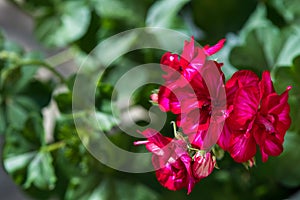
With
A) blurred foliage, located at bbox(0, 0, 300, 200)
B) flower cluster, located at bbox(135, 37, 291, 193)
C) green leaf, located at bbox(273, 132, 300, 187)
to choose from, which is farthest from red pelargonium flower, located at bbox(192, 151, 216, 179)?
green leaf, located at bbox(273, 132, 300, 187)

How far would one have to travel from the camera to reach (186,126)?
44cm

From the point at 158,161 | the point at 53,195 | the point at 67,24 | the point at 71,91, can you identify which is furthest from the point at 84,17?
the point at 158,161

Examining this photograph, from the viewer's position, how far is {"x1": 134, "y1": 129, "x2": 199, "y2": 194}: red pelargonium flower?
1.46ft

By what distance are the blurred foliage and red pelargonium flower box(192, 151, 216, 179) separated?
221mm

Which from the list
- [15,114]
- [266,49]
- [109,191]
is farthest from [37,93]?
[266,49]

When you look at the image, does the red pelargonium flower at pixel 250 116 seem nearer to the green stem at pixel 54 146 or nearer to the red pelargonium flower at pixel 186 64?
the red pelargonium flower at pixel 186 64

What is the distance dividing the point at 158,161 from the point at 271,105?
11cm

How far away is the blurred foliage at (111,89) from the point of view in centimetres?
69

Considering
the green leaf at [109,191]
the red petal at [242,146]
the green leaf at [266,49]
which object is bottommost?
the green leaf at [109,191]

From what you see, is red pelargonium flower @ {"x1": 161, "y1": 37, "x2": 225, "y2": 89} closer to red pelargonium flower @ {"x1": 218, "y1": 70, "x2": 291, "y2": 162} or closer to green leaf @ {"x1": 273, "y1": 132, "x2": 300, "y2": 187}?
red pelargonium flower @ {"x1": 218, "y1": 70, "x2": 291, "y2": 162}

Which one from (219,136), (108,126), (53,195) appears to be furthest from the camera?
(53,195)

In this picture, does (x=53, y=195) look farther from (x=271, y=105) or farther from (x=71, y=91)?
(x=271, y=105)

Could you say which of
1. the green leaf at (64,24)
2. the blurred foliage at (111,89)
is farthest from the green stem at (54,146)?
the green leaf at (64,24)

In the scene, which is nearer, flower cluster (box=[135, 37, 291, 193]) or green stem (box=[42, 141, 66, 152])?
flower cluster (box=[135, 37, 291, 193])
